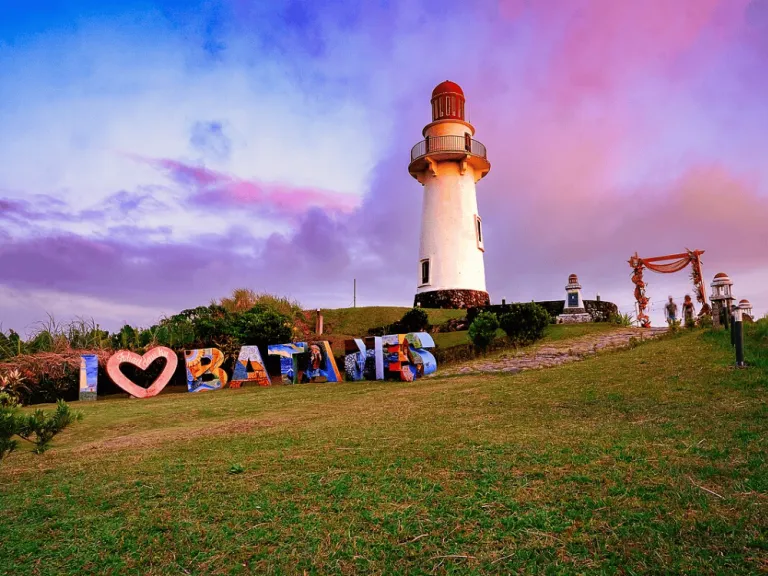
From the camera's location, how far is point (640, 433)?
5.13m

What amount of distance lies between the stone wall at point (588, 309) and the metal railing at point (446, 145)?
855 centimetres

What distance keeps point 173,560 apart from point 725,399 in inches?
250

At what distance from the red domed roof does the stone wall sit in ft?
39.2

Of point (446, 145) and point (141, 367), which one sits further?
point (446, 145)

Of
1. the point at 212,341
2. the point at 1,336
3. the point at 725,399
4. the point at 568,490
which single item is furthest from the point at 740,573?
the point at 1,336

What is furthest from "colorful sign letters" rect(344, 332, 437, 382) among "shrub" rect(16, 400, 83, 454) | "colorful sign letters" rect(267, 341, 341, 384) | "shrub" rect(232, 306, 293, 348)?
"shrub" rect(16, 400, 83, 454)

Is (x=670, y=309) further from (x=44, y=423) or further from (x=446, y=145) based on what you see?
(x=44, y=423)

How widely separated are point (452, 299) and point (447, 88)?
10862 millimetres

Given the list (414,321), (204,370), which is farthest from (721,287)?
(204,370)

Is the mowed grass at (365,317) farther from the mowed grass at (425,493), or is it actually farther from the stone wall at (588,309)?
the mowed grass at (425,493)

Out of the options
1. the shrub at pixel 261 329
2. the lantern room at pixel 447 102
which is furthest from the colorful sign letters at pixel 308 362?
the lantern room at pixel 447 102

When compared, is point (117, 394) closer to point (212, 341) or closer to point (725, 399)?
point (212, 341)

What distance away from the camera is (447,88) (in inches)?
1039

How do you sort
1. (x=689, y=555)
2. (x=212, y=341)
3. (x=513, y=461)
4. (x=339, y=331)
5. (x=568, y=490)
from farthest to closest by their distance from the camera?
1. (x=339, y=331)
2. (x=212, y=341)
3. (x=513, y=461)
4. (x=568, y=490)
5. (x=689, y=555)
